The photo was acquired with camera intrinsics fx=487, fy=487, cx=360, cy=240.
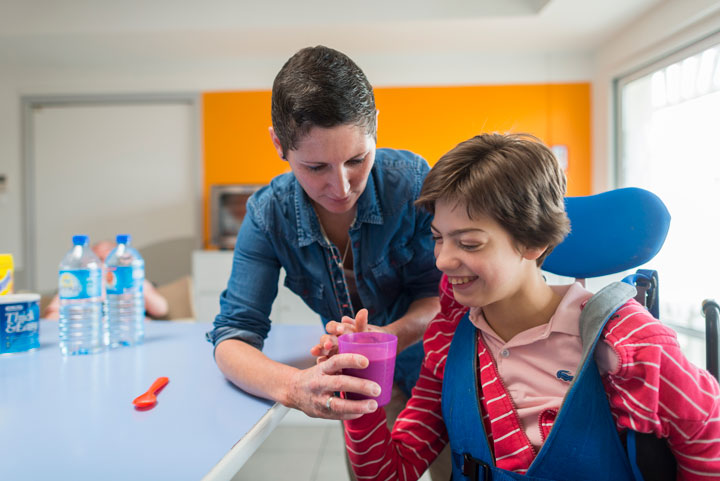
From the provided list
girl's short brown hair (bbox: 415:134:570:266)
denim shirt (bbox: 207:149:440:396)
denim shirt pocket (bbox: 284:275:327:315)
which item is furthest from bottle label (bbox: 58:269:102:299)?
girl's short brown hair (bbox: 415:134:570:266)

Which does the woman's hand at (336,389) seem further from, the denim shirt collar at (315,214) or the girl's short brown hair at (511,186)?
the denim shirt collar at (315,214)

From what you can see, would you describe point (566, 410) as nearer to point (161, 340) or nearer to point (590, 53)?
point (161, 340)

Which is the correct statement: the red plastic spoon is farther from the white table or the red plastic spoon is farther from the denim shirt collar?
the denim shirt collar

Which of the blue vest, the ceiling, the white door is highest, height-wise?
the ceiling

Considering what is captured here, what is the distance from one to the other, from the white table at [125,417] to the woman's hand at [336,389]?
12 centimetres

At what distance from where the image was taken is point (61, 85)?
15.4 feet

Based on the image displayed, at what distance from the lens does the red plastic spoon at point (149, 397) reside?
0.95m

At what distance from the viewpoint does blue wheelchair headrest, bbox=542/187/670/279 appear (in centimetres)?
100

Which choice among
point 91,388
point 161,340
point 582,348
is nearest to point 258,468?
point 161,340

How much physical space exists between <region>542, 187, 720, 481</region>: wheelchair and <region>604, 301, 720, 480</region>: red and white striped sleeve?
25cm

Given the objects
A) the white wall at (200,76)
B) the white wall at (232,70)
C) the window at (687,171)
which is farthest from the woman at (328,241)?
the white wall at (200,76)

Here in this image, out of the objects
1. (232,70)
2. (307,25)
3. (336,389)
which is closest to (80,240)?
(336,389)

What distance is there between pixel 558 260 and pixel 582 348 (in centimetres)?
28

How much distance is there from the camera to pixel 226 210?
14.5ft
